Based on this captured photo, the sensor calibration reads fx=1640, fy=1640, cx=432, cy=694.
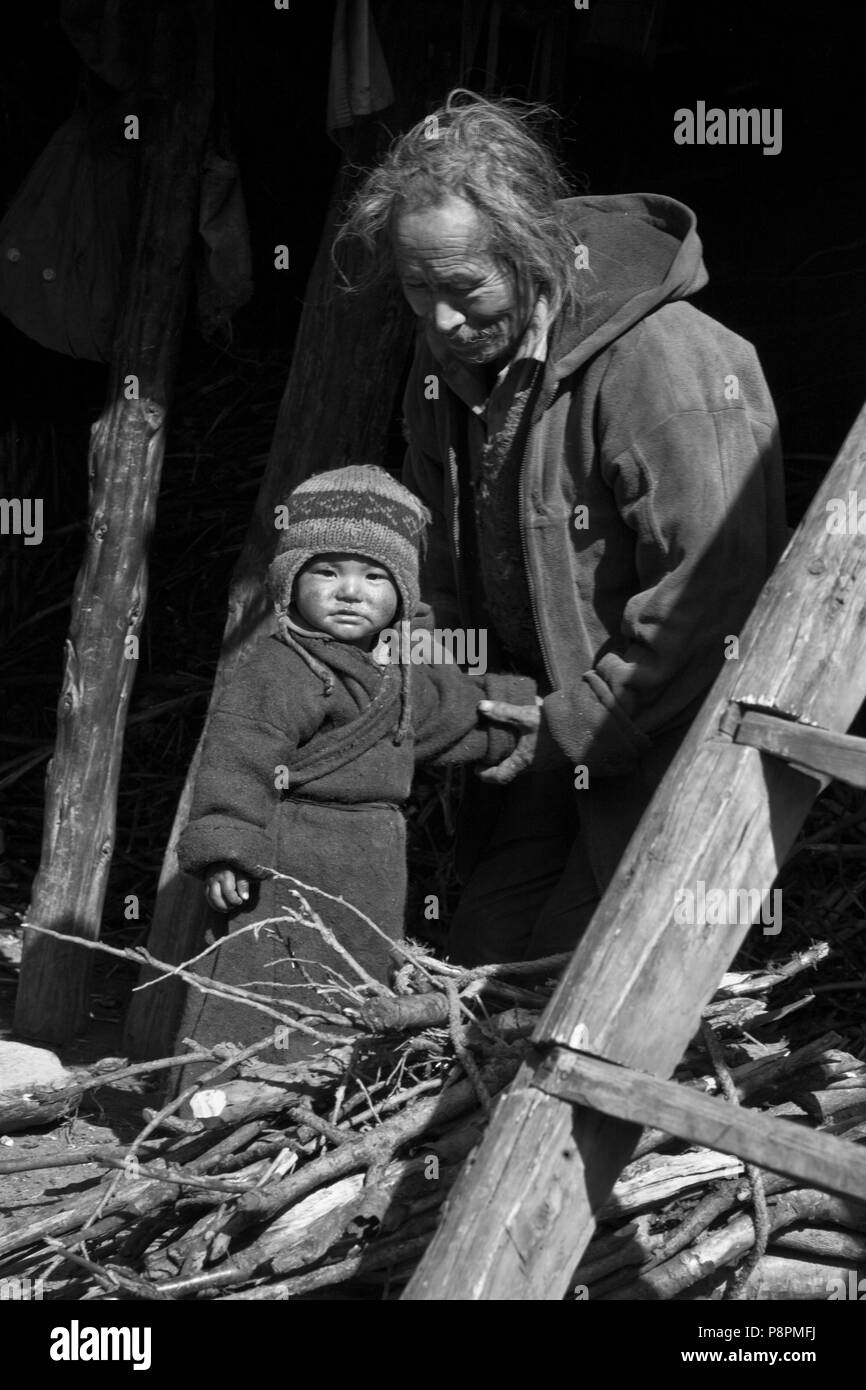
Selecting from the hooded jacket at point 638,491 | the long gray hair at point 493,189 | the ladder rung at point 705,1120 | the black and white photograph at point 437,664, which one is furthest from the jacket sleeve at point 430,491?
the ladder rung at point 705,1120

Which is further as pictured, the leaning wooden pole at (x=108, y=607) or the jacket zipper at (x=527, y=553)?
the leaning wooden pole at (x=108, y=607)

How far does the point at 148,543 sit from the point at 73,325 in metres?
0.58

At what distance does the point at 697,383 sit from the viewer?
9.09 feet

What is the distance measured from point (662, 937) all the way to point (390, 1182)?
2.02 feet

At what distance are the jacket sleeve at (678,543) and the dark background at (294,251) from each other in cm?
130

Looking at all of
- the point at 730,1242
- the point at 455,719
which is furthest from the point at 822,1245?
the point at 455,719

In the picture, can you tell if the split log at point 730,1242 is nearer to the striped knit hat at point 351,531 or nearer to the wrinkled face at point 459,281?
the striped knit hat at point 351,531

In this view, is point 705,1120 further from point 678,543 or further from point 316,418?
point 316,418

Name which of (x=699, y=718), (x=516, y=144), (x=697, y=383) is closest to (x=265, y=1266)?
(x=699, y=718)

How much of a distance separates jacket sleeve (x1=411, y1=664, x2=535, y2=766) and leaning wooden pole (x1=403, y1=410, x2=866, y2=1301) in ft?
2.94

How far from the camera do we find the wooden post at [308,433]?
3.82m
